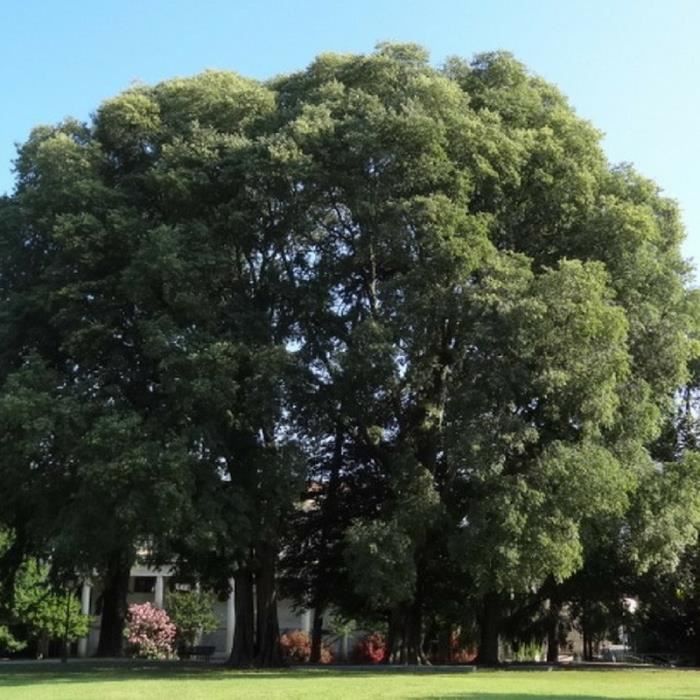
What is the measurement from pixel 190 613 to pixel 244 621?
24930mm

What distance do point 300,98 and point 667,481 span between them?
1795cm

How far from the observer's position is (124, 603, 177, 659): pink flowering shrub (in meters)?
51.3

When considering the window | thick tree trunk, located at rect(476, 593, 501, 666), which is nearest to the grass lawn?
thick tree trunk, located at rect(476, 593, 501, 666)

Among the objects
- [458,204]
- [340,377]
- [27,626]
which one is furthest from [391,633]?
[27,626]

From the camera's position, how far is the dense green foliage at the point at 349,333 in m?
27.9

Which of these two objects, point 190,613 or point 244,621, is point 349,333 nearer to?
point 244,621

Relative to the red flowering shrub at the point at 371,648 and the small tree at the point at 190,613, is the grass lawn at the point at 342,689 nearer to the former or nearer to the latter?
the red flowering shrub at the point at 371,648

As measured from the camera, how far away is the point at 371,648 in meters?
49.4

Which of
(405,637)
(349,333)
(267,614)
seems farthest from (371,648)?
(349,333)

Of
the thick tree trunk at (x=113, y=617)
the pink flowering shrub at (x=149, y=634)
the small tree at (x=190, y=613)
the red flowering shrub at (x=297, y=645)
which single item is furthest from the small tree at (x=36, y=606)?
the red flowering shrub at (x=297, y=645)

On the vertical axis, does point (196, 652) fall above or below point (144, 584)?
below

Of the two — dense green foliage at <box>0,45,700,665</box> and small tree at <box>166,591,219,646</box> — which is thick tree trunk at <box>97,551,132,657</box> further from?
small tree at <box>166,591,219,646</box>

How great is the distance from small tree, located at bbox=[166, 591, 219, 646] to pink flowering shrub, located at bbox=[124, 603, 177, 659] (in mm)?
4521

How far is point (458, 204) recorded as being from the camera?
2975 cm
